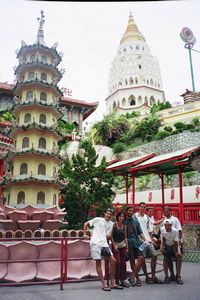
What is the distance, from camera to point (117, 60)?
54969 mm

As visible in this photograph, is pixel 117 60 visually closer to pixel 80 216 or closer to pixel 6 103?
pixel 6 103

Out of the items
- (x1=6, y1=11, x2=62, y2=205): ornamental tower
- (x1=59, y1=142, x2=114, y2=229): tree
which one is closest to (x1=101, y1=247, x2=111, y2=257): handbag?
(x1=6, y1=11, x2=62, y2=205): ornamental tower

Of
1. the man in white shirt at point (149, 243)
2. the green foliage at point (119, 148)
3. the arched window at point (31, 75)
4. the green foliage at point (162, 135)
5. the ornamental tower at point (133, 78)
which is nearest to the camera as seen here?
the man in white shirt at point (149, 243)

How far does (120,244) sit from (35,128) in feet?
19.2

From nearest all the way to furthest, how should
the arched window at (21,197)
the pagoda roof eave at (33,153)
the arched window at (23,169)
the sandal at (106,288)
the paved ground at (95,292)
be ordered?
the paved ground at (95,292), the sandal at (106,288), the arched window at (21,197), the pagoda roof eave at (33,153), the arched window at (23,169)

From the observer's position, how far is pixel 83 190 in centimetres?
1263

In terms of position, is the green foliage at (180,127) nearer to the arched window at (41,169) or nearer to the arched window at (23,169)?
the arched window at (41,169)

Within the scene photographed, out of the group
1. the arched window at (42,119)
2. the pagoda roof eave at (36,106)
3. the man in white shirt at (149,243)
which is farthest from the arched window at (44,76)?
the man in white shirt at (149,243)

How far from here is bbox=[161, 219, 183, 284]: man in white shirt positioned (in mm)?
6008

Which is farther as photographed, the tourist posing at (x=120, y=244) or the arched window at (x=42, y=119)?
the arched window at (x=42, y=119)

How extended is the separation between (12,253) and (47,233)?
2.00 metres

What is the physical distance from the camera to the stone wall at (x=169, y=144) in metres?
23.6

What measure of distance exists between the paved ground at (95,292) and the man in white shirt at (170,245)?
279mm

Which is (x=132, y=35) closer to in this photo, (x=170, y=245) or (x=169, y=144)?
(x=169, y=144)
